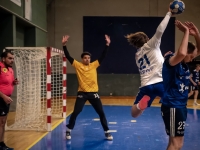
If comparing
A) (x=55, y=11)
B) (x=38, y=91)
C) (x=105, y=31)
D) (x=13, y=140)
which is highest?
(x=55, y=11)

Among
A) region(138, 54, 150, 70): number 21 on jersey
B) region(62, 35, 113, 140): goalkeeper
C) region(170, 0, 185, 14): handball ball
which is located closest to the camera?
region(170, 0, 185, 14): handball ball

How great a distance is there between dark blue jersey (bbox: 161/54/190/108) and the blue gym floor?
2.15 meters

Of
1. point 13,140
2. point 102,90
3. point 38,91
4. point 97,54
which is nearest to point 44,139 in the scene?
point 13,140

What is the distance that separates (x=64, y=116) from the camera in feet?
27.4

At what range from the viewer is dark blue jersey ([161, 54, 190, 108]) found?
3.04m

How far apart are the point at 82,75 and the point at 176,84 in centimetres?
301

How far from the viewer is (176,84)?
10.0 ft

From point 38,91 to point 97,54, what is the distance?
9207 millimetres

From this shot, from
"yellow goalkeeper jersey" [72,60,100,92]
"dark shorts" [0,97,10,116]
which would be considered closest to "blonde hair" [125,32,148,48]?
Result: "yellow goalkeeper jersey" [72,60,100,92]

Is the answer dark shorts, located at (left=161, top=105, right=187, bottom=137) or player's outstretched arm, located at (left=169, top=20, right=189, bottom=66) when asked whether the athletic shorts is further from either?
player's outstretched arm, located at (left=169, top=20, right=189, bottom=66)

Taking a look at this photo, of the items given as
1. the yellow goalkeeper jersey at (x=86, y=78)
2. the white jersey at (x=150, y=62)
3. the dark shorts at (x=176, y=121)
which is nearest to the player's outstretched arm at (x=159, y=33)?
the white jersey at (x=150, y=62)

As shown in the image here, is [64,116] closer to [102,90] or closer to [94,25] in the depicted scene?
[102,90]

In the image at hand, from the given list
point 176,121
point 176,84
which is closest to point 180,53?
point 176,84

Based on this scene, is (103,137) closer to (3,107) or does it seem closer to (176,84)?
(3,107)
